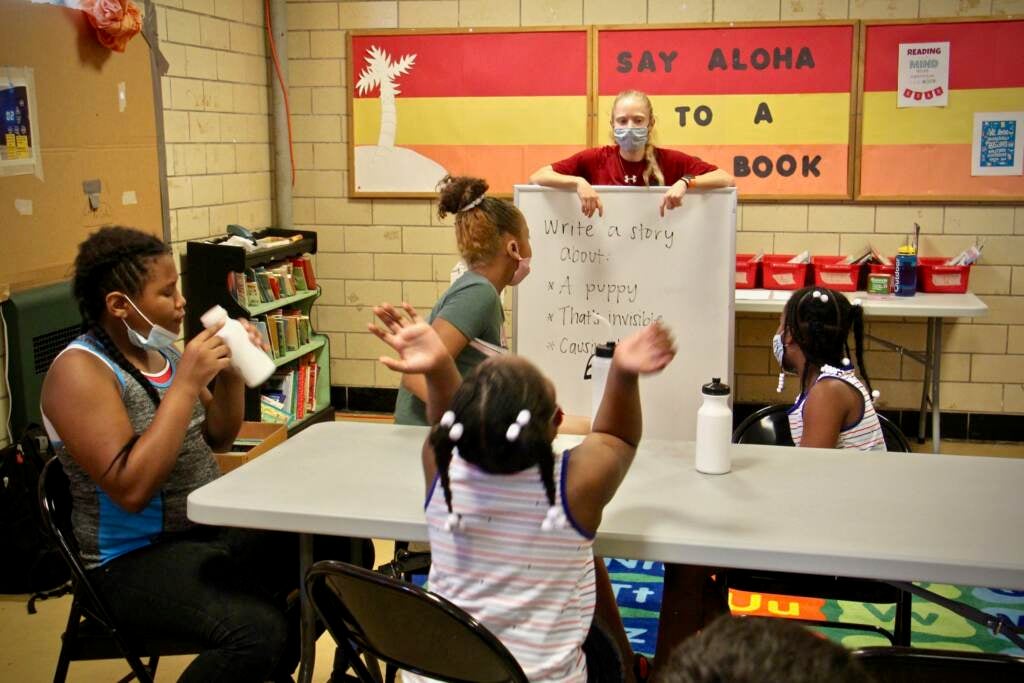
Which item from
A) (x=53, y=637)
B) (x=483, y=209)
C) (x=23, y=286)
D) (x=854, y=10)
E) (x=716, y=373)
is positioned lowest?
(x=53, y=637)

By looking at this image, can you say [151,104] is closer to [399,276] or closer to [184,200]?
[184,200]

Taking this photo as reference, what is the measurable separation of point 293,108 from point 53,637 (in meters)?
3.39

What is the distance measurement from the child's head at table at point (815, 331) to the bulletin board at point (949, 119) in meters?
2.67

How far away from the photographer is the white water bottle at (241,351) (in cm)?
220

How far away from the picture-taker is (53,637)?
320 centimetres

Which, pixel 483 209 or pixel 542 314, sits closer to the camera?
pixel 483 209

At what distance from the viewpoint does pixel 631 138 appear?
12.8 ft

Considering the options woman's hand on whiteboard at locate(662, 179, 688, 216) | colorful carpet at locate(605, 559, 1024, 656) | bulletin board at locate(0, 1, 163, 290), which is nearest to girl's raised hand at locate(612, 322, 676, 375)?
colorful carpet at locate(605, 559, 1024, 656)

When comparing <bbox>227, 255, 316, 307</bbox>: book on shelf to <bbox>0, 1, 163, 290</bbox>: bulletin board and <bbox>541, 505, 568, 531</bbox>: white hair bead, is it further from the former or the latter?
<bbox>541, 505, 568, 531</bbox>: white hair bead

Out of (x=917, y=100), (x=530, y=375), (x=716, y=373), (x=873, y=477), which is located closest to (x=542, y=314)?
(x=716, y=373)

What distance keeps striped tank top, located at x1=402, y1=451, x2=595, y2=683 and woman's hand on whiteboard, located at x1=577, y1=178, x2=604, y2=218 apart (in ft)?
6.41

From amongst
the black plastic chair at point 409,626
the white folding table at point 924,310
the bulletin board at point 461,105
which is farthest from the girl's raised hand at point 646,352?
the bulletin board at point 461,105

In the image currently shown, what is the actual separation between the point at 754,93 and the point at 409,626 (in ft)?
13.7

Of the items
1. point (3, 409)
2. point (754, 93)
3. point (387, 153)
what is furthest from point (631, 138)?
point (3, 409)
